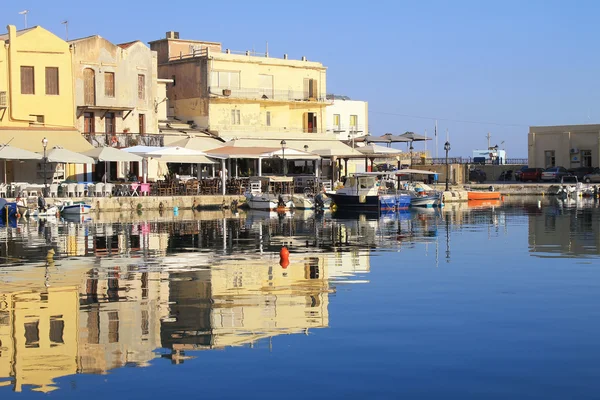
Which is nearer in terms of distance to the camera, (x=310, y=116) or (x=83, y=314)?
(x=83, y=314)

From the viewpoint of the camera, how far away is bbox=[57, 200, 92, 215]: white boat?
41438 millimetres

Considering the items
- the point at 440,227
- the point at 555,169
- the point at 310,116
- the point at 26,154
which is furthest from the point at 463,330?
the point at 555,169

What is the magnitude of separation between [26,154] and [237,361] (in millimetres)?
32266

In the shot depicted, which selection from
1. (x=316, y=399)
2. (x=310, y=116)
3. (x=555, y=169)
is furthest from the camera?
(x=555, y=169)

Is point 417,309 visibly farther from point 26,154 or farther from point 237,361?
point 26,154

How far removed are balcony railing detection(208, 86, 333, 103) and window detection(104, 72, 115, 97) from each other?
7507mm

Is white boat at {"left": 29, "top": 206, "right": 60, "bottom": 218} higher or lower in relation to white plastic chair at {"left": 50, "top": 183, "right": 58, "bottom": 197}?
lower

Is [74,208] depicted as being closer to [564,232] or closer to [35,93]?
[35,93]

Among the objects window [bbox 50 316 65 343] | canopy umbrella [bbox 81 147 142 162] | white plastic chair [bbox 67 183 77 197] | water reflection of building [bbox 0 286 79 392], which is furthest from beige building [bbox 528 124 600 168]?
window [bbox 50 316 65 343]

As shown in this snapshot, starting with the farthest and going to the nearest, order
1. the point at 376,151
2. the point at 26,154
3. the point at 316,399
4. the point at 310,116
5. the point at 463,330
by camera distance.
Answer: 1. the point at 310,116
2. the point at 376,151
3. the point at 26,154
4. the point at 463,330
5. the point at 316,399

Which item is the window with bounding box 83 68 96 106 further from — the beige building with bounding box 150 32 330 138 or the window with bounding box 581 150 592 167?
the window with bounding box 581 150 592 167

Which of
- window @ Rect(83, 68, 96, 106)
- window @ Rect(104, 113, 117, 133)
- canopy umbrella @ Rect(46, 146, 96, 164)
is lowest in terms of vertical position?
canopy umbrella @ Rect(46, 146, 96, 164)

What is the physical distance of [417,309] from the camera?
51.4 ft

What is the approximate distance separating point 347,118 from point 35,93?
28311 mm
